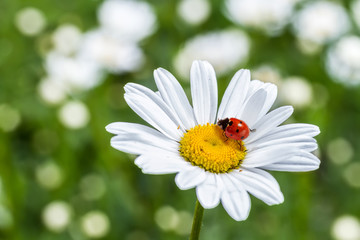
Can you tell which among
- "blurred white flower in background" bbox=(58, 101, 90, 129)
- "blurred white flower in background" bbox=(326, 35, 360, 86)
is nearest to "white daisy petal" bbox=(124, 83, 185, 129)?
"blurred white flower in background" bbox=(58, 101, 90, 129)

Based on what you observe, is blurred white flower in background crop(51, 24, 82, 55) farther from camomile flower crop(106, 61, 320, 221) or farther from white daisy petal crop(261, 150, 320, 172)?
white daisy petal crop(261, 150, 320, 172)

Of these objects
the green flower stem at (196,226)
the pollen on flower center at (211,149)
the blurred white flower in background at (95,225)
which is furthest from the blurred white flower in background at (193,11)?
the green flower stem at (196,226)

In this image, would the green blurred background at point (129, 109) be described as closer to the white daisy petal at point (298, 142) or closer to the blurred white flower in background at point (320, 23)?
the blurred white flower in background at point (320, 23)

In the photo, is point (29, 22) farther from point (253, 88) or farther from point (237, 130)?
point (237, 130)

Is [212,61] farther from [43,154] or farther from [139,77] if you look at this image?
[43,154]

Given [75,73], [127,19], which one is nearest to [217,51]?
[127,19]
